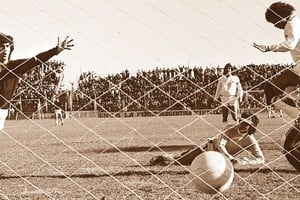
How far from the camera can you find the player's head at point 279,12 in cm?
767

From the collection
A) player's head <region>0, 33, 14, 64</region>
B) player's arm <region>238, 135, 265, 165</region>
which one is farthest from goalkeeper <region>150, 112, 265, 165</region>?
player's head <region>0, 33, 14, 64</region>

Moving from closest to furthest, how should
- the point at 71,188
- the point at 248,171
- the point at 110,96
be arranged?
the point at 71,188, the point at 248,171, the point at 110,96

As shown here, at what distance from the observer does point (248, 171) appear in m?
8.59

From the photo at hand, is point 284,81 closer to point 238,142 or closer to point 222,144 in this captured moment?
point 222,144

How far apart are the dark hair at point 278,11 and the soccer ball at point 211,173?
2156 mm

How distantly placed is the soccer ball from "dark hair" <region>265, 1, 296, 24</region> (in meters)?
2.16

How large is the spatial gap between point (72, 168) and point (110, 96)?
34.1 metres

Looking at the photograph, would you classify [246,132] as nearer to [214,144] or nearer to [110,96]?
[214,144]

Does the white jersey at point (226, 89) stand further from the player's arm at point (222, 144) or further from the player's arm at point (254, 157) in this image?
the player's arm at point (222, 144)

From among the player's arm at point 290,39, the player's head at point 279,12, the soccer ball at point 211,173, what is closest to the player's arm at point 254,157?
the player's head at point 279,12

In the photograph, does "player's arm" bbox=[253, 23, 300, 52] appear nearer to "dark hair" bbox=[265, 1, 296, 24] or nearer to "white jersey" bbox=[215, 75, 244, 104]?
"dark hair" bbox=[265, 1, 296, 24]

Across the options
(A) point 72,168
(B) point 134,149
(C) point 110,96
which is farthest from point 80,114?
(A) point 72,168

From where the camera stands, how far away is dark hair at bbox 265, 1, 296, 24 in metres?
7.68

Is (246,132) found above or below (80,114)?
above
